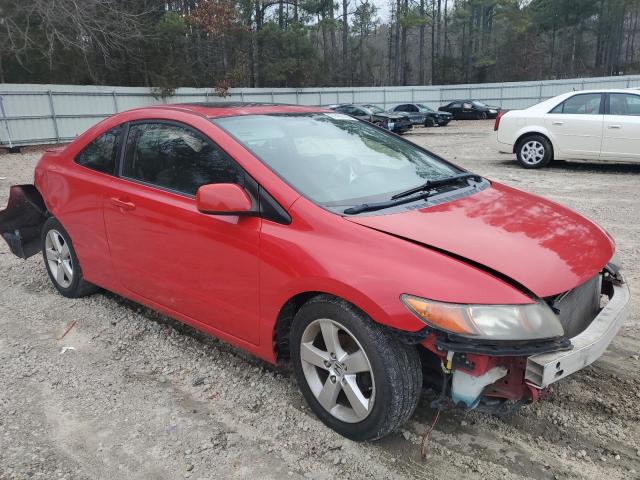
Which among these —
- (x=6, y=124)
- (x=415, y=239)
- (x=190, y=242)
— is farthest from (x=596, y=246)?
(x=6, y=124)

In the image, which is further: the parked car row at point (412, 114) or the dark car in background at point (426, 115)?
A: the dark car in background at point (426, 115)

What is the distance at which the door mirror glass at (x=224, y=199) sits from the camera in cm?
270

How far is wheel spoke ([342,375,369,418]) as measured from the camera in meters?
2.50

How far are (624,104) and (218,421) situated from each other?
9.58 meters

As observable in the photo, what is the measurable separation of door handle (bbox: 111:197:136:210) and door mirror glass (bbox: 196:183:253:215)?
0.93m

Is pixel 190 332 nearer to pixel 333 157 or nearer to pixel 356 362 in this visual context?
pixel 333 157

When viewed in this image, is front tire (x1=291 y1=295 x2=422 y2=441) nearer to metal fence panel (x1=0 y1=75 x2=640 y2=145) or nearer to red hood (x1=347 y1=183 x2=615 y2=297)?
red hood (x1=347 y1=183 x2=615 y2=297)

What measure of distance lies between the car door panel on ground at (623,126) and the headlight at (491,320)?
883cm

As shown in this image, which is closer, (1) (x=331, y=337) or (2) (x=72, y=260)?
(1) (x=331, y=337)

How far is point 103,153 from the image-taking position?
3869 mm

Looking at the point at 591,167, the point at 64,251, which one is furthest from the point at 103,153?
the point at 591,167

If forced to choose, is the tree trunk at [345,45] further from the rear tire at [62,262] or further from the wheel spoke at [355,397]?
the wheel spoke at [355,397]

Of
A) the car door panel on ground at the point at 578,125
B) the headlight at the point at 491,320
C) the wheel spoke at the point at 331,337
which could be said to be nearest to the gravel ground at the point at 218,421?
the wheel spoke at the point at 331,337

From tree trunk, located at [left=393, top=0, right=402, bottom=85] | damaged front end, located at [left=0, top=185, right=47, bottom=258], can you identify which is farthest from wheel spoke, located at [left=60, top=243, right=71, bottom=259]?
tree trunk, located at [left=393, top=0, right=402, bottom=85]
